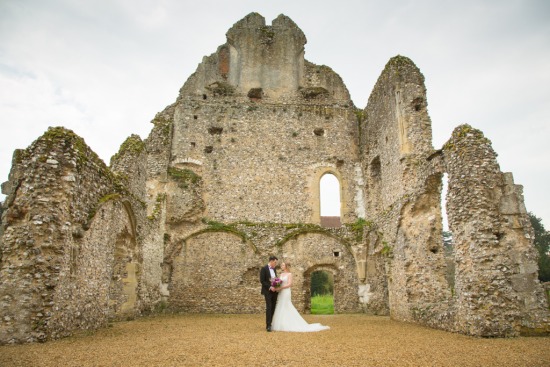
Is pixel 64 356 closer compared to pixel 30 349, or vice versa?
pixel 64 356

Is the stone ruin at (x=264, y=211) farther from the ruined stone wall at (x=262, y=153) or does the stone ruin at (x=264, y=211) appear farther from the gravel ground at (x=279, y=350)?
the gravel ground at (x=279, y=350)

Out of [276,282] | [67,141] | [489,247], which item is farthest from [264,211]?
[67,141]

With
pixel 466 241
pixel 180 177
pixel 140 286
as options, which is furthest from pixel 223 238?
pixel 466 241

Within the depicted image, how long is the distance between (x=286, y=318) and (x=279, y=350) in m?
2.74

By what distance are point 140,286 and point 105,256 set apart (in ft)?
11.1

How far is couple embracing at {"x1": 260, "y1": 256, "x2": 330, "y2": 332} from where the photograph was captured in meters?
8.24

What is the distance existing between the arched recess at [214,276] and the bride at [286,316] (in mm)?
5772

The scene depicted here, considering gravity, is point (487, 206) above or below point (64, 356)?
above

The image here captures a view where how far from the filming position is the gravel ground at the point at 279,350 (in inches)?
190

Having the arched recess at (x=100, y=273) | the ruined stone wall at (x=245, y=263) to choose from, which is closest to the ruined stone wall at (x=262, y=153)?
the ruined stone wall at (x=245, y=263)

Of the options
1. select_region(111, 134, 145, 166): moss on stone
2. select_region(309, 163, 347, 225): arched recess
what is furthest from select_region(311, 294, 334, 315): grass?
select_region(111, 134, 145, 166): moss on stone

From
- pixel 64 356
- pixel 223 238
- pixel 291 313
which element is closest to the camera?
pixel 64 356

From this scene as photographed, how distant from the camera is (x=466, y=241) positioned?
790 cm

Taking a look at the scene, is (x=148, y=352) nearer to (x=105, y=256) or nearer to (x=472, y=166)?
(x=105, y=256)
